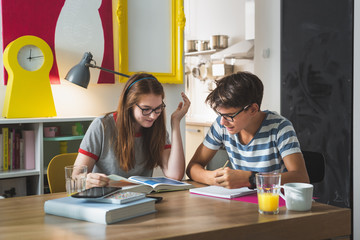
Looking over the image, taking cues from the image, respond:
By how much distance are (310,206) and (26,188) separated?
2.06 m

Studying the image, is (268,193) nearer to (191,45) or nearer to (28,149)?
(28,149)

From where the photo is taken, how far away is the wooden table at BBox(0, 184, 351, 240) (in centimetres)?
129

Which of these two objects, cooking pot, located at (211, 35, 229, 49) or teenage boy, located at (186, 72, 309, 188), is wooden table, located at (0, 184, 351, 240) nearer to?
teenage boy, located at (186, 72, 309, 188)

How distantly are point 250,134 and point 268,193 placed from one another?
0.70 metres

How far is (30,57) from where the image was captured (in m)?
2.99

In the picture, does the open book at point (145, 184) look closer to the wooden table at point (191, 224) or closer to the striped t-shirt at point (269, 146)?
the wooden table at point (191, 224)

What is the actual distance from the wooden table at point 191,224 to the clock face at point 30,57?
149 cm

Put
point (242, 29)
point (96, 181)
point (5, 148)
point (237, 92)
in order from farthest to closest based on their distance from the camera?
point (242, 29), point (5, 148), point (237, 92), point (96, 181)

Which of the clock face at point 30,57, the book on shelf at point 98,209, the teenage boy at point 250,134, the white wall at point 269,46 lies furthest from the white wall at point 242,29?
the book on shelf at point 98,209

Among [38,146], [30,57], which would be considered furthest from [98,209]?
[30,57]

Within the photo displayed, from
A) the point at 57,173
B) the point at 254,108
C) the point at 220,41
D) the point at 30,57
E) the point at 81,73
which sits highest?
the point at 220,41

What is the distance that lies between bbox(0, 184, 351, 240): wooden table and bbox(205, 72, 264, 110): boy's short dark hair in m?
0.52

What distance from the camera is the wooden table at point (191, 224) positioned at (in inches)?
50.8

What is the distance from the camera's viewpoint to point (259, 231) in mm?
1386
